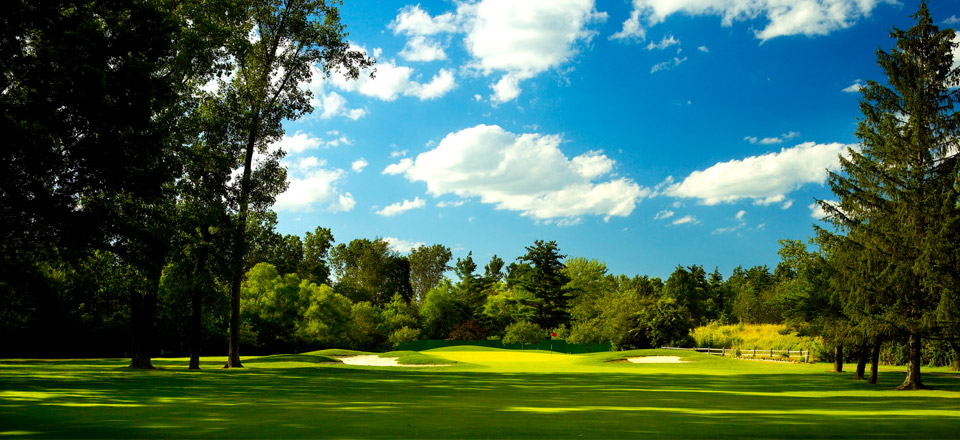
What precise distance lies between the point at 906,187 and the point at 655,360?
74.7 ft

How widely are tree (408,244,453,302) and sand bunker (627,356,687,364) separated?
229 ft

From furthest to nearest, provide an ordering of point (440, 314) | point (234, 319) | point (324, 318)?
point (440, 314) < point (324, 318) < point (234, 319)

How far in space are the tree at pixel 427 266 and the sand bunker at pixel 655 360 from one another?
69.9 m

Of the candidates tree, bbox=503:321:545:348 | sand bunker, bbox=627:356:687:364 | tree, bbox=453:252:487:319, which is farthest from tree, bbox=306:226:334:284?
sand bunker, bbox=627:356:687:364

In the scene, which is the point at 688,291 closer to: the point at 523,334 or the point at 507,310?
the point at 507,310

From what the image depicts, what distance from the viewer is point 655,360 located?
4084cm

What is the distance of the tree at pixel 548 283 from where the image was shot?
239 feet

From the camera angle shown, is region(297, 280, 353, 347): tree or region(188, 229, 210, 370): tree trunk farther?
region(297, 280, 353, 347): tree

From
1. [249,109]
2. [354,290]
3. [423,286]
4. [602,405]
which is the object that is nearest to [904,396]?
[602,405]

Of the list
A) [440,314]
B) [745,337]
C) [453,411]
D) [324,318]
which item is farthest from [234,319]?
[440,314]

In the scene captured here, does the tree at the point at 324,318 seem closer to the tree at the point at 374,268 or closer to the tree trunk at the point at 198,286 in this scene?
the tree trunk at the point at 198,286

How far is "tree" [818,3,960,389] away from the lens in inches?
781

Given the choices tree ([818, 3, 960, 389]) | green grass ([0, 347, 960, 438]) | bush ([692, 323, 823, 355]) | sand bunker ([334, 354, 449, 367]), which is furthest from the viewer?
bush ([692, 323, 823, 355])

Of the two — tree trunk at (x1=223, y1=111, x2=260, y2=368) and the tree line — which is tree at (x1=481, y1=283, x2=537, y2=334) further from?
tree trunk at (x1=223, y1=111, x2=260, y2=368)
